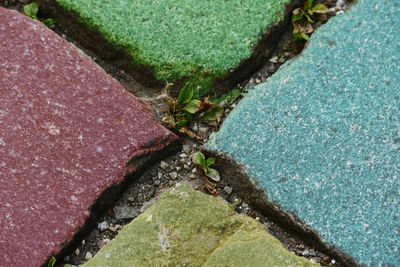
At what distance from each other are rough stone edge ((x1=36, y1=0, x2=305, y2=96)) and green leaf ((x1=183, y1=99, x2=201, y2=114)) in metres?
0.07

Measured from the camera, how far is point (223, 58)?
1.97m

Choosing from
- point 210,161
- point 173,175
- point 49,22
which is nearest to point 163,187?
point 173,175

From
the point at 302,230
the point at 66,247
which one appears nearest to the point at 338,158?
the point at 302,230

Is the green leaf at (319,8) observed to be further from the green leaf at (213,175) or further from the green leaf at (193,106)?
the green leaf at (213,175)

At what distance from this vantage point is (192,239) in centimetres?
173

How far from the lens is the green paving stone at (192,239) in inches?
66.6

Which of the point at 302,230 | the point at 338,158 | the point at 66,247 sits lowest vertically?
the point at 66,247

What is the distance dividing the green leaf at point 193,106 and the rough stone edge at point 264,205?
0.41ft

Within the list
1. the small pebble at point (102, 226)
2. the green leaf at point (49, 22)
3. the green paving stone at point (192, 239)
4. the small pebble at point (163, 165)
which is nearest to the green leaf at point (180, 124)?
the small pebble at point (163, 165)

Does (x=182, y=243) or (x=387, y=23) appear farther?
(x=387, y=23)

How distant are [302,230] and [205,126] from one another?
41 centimetres

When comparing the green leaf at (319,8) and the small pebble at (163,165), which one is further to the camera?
the green leaf at (319,8)

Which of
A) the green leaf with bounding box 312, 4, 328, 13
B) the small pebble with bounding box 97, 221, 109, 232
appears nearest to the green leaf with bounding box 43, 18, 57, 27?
the small pebble with bounding box 97, 221, 109, 232

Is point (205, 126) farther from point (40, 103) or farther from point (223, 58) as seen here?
point (40, 103)
